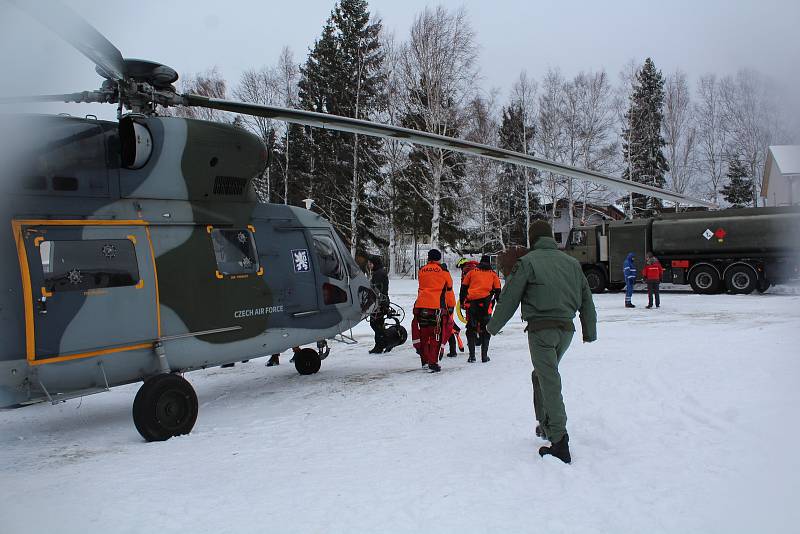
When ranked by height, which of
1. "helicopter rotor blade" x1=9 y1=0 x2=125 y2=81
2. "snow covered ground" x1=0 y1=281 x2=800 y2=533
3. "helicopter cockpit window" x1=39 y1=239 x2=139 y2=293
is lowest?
"snow covered ground" x1=0 y1=281 x2=800 y2=533

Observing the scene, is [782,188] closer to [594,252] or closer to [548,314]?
[548,314]

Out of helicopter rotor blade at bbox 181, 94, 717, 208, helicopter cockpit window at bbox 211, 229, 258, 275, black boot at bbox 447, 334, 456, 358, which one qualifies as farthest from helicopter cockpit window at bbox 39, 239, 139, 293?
black boot at bbox 447, 334, 456, 358

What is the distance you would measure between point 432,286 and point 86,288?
4.53 meters

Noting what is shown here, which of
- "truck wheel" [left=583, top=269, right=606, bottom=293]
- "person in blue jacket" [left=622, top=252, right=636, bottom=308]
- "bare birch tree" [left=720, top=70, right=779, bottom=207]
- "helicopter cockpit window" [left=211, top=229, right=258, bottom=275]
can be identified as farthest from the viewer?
"truck wheel" [left=583, top=269, right=606, bottom=293]

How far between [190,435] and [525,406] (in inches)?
130

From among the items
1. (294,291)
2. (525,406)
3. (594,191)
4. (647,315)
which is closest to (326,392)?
(294,291)

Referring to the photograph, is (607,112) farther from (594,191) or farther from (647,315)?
(647,315)

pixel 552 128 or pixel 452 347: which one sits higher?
pixel 552 128

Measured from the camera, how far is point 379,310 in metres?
9.61

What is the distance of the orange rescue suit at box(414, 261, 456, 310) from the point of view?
8239 millimetres

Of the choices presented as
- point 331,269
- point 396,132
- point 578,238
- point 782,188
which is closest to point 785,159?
point 782,188

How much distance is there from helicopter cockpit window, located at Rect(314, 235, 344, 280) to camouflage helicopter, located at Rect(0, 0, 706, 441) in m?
0.88

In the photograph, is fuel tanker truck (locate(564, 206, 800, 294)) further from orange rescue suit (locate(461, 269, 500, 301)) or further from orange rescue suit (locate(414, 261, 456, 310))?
orange rescue suit (locate(414, 261, 456, 310))

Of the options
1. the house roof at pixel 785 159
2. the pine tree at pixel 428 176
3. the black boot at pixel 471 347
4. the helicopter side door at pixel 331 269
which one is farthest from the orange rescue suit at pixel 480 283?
the pine tree at pixel 428 176
